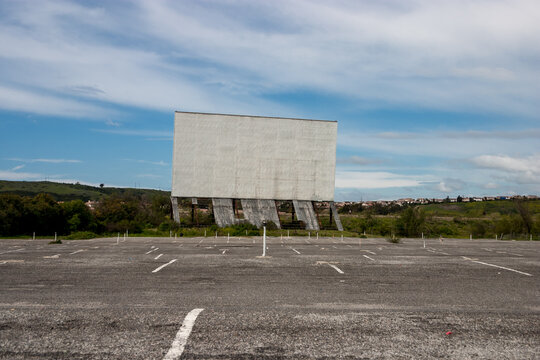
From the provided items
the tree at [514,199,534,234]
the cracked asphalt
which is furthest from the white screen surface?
the cracked asphalt

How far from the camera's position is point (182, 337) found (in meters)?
6.52

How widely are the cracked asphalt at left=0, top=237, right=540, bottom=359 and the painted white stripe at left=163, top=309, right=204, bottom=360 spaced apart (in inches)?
3.8

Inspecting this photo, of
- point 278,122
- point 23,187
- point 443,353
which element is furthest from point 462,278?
point 23,187

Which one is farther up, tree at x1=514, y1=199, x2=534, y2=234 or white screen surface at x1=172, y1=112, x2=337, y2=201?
white screen surface at x1=172, y1=112, x2=337, y2=201

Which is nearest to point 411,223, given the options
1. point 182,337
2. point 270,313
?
point 270,313

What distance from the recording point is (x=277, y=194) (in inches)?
1988

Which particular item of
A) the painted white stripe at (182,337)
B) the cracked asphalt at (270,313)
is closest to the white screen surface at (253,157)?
the cracked asphalt at (270,313)

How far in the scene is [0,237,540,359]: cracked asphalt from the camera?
6.10 m

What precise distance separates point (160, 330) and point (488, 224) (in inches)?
2611

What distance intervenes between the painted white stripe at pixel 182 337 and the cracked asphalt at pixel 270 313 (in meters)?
0.10

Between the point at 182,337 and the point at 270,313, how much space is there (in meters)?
2.06

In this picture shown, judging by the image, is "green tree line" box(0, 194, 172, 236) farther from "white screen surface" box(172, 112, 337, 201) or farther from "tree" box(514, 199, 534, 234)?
"tree" box(514, 199, 534, 234)

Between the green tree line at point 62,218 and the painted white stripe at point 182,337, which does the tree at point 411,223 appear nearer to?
the green tree line at point 62,218

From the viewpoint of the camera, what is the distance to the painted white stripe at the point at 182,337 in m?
5.82
